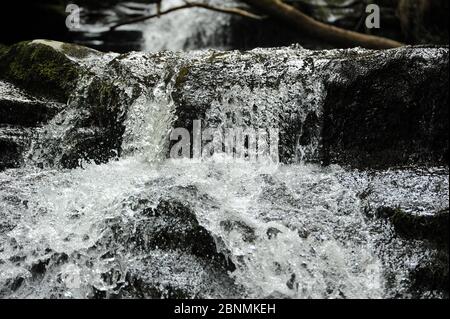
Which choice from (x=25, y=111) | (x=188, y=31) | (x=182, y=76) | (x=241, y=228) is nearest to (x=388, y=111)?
(x=241, y=228)

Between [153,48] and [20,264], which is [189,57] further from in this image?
[153,48]

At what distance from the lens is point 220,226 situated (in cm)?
317

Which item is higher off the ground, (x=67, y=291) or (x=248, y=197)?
(x=248, y=197)

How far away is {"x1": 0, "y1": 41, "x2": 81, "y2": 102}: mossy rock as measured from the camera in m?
4.83

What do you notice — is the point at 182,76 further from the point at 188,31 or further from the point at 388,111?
the point at 188,31

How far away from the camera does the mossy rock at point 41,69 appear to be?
4828 mm

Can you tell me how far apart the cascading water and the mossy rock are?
94 cm

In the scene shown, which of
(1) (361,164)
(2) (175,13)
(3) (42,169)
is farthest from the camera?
(2) (175,13)

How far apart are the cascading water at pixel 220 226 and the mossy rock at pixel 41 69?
943 mm

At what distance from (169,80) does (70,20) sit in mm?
5228

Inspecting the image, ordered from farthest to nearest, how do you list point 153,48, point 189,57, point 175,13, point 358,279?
point 175,13 < point 153,48 < point 189,57 < point 358,279

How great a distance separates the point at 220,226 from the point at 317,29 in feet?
13.2

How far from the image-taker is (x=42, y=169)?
14.1ft

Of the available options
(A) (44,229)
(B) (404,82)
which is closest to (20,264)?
(A) (44,229)
